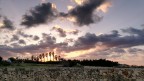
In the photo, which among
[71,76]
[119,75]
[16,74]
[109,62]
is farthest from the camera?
[109,62]

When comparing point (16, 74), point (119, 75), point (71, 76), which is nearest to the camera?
point (16, 74)

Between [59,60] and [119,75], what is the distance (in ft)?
25.3

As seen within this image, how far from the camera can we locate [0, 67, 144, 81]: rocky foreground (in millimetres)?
23559

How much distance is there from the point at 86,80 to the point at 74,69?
123 centimetres

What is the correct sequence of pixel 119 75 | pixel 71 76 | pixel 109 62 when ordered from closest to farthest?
pixel 71 76
pixel 119 75
pixel 109 62

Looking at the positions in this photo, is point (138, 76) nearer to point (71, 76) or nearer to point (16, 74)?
point (71, 76)

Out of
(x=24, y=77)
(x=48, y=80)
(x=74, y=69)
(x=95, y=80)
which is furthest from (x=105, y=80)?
(x=24, y=77)

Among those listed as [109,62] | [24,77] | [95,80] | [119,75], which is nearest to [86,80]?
[95,80]

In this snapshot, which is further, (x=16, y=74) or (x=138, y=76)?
(x=138, y=76)

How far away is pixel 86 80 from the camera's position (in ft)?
85.3

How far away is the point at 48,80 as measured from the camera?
80.8 feet

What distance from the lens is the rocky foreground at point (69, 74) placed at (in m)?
23.6

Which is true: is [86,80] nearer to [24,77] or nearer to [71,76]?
[71,76]

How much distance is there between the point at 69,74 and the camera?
25.5m
